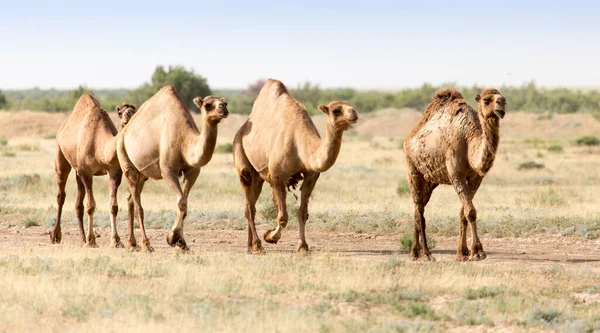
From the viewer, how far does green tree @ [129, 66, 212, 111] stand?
76375mm

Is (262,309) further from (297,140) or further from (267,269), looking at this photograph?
(297,140)

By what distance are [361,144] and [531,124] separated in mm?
18444

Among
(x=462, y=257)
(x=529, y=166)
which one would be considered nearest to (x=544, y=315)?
(x=462, y=257)

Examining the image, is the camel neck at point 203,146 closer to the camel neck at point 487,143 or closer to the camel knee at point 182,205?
the camel knee at point 182,205

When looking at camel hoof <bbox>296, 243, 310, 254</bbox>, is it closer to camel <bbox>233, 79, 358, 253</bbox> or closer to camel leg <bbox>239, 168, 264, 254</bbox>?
camel <bbox>233, 79, 358, 253</bbox>

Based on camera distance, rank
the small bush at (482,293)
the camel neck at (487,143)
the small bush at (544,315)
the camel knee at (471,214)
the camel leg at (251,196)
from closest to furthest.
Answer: the small bush at (544,315), the small bush at (482,293), the camel neck at (487,143), the camel knee at (471,214), the camel leg at (251,196)

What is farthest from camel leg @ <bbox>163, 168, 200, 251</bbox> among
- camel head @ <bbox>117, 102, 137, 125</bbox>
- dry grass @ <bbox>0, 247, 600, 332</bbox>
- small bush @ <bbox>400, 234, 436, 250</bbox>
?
small bush @ <bbox>400, 234, 436, 250</bbox>

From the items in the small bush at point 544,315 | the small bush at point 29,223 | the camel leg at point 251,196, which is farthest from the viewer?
the small bush at point 29,223

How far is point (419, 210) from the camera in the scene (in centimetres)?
1517

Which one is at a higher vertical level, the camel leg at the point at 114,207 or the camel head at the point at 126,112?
the camel head at the point at 126,112

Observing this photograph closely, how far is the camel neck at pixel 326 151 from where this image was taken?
1359 cm

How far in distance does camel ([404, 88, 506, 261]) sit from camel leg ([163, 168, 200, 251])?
3179mm

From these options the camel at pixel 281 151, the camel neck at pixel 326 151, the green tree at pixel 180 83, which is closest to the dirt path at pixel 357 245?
the camel at pixel 281 151

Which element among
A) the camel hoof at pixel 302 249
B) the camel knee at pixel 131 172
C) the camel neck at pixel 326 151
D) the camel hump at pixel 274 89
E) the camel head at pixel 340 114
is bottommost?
the camel hoof at pixel 302 249
